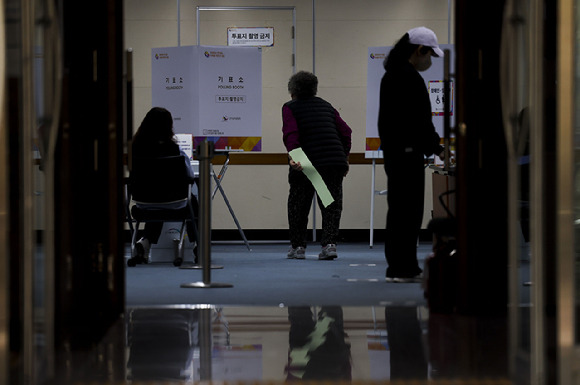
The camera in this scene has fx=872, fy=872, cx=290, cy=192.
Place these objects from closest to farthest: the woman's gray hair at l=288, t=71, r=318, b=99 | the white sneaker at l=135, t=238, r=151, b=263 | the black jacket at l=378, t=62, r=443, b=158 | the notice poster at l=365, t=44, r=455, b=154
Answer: the black jacket at l=378, t=62, r=443, b=158, the white sneaker at l=135, t=238, r=151, b=263, the woman's gray hair at l=288, t=71, r=318, b=99, the notice poster at l=365, t=44, r=455, b=154

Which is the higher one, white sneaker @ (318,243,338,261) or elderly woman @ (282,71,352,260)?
elderly woman @ (282,71,352,260)

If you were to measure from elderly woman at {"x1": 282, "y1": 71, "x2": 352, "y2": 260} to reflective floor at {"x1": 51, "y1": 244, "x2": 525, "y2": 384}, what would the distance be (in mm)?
1505

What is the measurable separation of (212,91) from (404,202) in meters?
3.15

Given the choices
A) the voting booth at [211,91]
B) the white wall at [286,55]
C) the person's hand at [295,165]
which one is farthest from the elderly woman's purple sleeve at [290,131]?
the white wall at [286,55]

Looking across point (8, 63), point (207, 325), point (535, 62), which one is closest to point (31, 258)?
point (8, 63)

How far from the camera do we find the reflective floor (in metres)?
2.78

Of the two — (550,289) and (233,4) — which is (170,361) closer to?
(550,289)

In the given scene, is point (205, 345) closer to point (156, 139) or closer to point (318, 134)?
point (156, 139)

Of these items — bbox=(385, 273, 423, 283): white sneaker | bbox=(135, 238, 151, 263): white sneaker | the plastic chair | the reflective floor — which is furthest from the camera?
bbox=(135, 238, 151, 263): white sneaker

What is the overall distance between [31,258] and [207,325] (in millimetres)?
1296

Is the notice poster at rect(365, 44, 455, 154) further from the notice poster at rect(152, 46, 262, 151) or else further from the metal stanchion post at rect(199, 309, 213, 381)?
the metal stanchion post at rect(199, 309, 213, 381)

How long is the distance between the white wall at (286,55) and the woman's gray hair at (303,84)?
1.91m

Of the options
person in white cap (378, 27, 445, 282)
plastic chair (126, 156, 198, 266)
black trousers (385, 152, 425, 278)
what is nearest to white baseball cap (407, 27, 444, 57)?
person in white cap (378, 27, 445, 282)

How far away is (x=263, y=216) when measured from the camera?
8789mm
